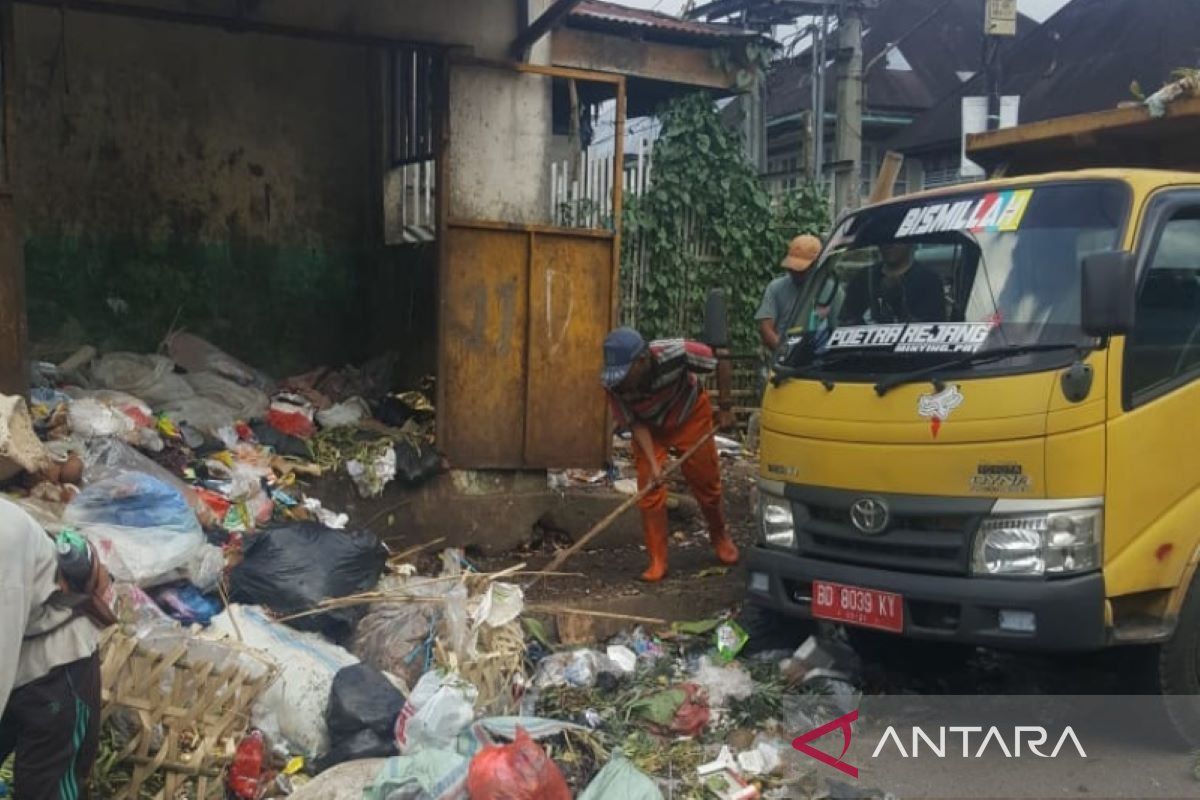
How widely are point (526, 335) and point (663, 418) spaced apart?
4.75 ft

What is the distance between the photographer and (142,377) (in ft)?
24.7

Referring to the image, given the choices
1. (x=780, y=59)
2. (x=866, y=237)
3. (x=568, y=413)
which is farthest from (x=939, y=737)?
(x=780, y=59)

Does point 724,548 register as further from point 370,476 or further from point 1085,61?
point 1085,61

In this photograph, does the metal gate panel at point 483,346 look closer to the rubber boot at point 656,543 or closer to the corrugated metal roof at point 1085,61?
the rubber boot at point 656,543

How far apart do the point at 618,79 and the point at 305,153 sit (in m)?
3.19

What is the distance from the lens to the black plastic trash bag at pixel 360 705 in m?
4.37

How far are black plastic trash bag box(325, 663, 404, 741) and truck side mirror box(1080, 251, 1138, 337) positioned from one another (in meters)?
3.00

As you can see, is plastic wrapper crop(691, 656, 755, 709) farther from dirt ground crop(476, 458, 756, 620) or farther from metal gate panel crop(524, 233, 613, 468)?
metal gate panel crop(524, 233, 613, 468)

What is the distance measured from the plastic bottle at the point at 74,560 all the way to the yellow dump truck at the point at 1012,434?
2.74m

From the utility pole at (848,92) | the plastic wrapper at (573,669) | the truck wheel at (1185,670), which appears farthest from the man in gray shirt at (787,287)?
the utility pole at (848,92)

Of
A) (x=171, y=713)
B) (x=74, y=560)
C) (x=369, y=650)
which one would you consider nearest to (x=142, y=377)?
(x=369, y=650)

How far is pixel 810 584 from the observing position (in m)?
4.71

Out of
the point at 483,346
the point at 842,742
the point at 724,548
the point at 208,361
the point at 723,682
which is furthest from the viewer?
the point at 208,361

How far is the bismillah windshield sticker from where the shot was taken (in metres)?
4.57
